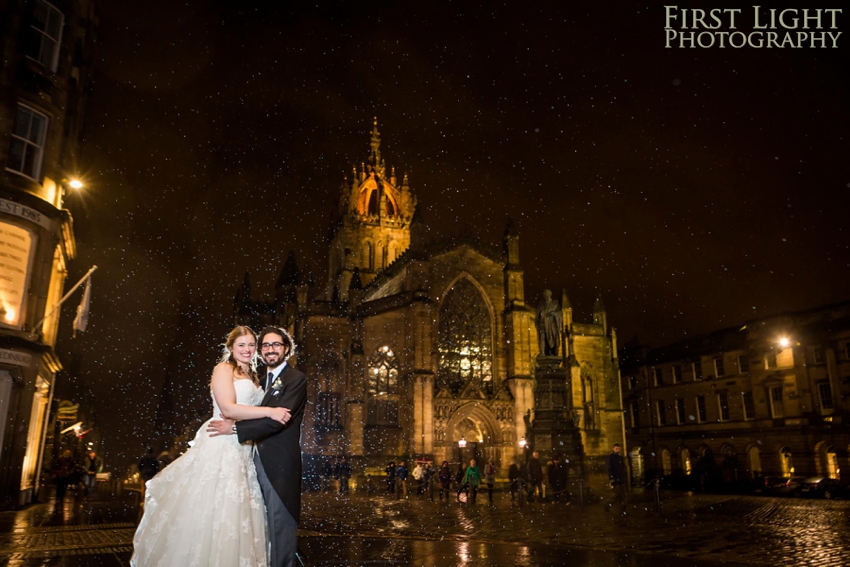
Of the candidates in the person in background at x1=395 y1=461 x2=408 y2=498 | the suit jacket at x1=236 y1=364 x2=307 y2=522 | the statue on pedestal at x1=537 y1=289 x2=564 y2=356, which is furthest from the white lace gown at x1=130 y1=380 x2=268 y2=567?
the person in background at x1=395 y1=461 x2=408 y2=498

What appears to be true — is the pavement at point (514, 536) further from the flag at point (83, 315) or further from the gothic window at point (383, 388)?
the gothic window at point (383, 388)

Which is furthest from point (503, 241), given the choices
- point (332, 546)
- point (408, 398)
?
point (332, 546)

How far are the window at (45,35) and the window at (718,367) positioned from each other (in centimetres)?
4256

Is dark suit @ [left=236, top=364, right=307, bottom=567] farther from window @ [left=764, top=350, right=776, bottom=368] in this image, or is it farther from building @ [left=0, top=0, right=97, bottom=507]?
window @ [left=764, top=350, right=776, bottom=368]

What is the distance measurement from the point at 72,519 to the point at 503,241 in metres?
32.2

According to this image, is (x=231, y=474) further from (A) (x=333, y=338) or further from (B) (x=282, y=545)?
(A) (x=333, y=338)

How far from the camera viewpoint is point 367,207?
200 ft

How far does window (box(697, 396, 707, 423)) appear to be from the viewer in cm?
4421

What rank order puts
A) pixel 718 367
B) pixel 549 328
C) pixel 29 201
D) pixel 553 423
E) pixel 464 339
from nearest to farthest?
pixel 29 201 → pixel 553 423 → pixel 549 328 → pixel 464 339 → pixel 718 367

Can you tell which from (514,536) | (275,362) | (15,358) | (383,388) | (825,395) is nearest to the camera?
(275,362)

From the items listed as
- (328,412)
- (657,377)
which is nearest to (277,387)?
(328,412)

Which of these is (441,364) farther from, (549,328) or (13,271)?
(13,271)

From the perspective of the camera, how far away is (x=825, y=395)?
35.9 metres

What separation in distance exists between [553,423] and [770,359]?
2714 cm
